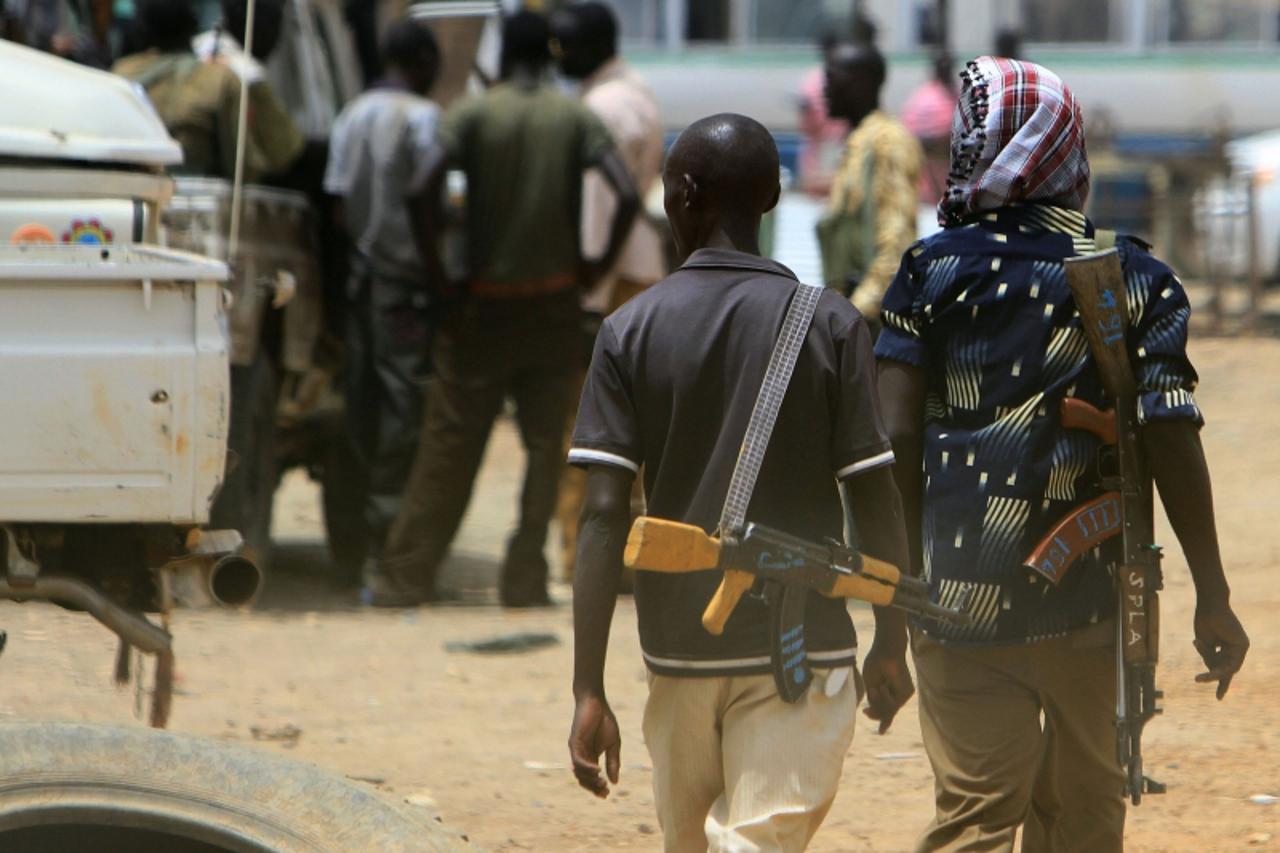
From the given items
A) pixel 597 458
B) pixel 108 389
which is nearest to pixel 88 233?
pixel 108 389

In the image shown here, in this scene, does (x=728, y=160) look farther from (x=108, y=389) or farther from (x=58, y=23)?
(x=58, y=23)

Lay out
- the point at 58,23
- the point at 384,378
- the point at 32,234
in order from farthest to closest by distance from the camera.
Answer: the point at 58,23 → the point at 384,378 → the point at 32,234

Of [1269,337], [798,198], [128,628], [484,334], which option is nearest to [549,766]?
[128,628]

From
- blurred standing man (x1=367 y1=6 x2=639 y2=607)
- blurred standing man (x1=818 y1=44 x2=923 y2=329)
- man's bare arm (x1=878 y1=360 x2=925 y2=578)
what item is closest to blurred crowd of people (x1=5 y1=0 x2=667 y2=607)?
blurred standing man (x1=367 y1=6 x2=639 y2=607)

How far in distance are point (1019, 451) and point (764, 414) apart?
23.5 inches

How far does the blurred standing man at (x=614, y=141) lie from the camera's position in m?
7.58

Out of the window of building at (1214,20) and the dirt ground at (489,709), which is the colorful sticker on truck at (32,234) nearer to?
the dirt ground at (489,709)

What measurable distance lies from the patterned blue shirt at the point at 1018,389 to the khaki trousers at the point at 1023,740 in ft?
0.19

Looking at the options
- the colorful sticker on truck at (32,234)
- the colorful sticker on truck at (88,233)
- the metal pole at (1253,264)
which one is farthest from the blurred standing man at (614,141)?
the metal pole at (1253,264)

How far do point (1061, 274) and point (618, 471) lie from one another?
83cm

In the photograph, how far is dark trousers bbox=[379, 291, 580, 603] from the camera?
7527 mm

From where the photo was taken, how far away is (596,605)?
302 cm

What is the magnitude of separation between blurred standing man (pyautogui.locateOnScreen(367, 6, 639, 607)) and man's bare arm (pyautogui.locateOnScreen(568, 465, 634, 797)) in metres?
4.44

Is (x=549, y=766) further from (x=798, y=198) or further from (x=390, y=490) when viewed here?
(x=798, y=198)
